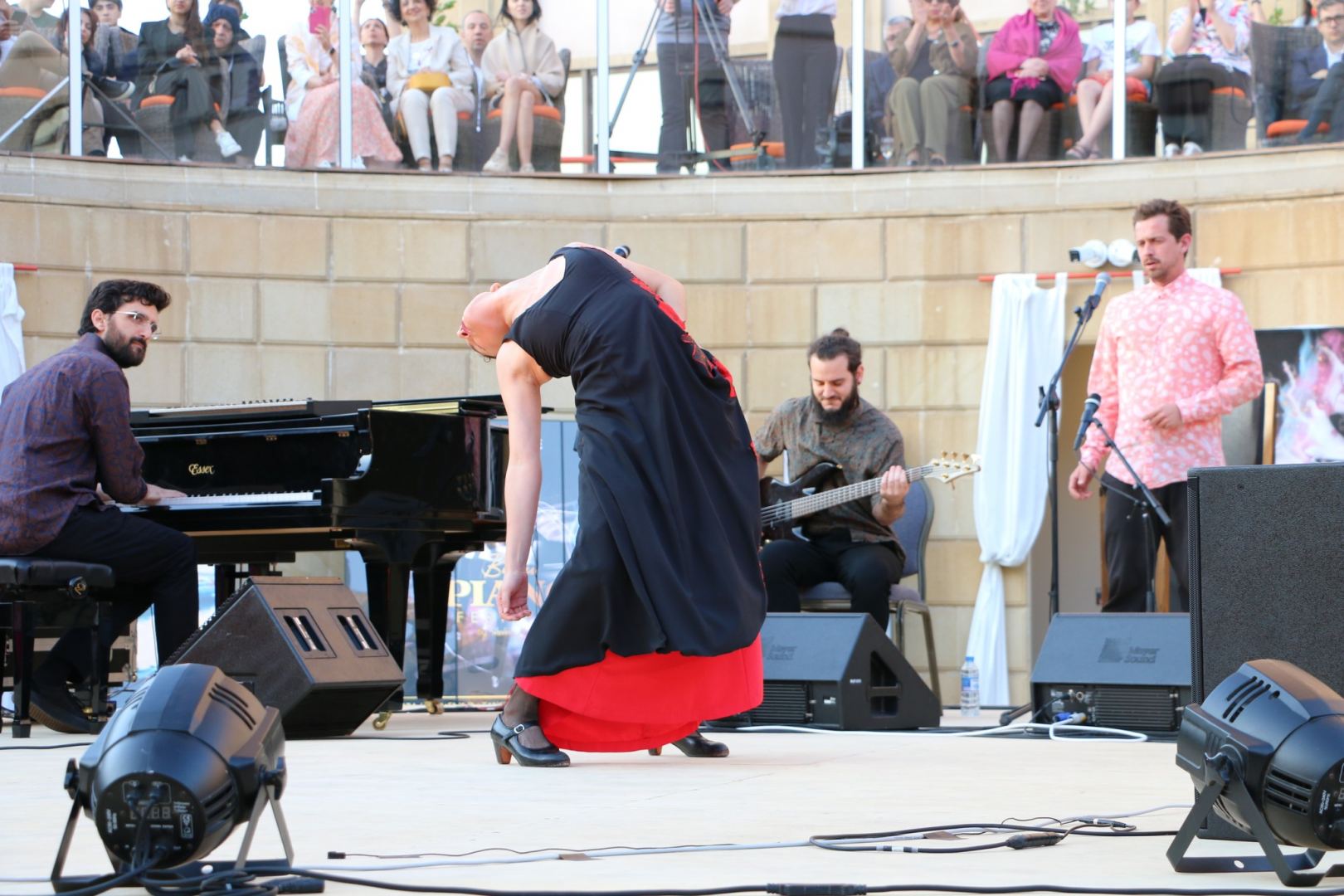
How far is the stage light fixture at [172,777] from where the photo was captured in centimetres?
175

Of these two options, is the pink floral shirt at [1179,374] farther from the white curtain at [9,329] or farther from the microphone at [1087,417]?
the white curtain at [9,329]

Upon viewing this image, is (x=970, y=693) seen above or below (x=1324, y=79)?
below

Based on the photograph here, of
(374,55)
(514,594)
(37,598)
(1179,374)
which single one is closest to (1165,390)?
(1179,374)

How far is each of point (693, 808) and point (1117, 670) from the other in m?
2.42

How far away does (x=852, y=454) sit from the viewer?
239 inches

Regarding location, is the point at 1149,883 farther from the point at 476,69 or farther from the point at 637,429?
the point at 476,69

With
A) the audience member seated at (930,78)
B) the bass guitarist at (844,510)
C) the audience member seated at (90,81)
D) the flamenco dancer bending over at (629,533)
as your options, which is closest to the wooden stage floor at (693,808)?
the flamenco dancer bending over at (629,533)

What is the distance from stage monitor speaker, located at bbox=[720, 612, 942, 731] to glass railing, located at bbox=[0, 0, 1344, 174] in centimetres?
449

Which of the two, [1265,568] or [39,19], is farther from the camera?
[39,19]

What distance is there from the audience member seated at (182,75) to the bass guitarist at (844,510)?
13.3ft

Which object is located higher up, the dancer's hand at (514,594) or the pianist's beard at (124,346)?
the pianist's beard at (124,346)

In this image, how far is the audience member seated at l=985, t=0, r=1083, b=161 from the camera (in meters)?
8.83

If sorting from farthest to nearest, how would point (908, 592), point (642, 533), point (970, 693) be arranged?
point (970, 693) < point (908, 592) < point (642, 533)

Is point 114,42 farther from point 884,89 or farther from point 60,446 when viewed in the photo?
point 60,446
